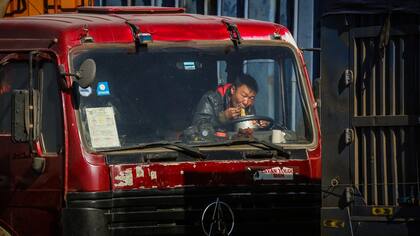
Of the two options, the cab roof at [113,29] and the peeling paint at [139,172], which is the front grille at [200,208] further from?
the cab roof at [113,29]

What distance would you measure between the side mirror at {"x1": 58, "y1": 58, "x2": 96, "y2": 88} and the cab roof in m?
0.21

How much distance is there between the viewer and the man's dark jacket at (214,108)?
21.3 feet

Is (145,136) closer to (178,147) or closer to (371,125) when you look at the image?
(178,147)

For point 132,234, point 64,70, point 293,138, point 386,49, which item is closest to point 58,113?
point 64,70

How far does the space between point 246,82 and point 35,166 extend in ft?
5.06

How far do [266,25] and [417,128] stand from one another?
1.63 metres

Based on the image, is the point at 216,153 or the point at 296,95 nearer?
the point at 216,153

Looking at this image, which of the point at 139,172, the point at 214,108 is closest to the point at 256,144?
the point at 214,108

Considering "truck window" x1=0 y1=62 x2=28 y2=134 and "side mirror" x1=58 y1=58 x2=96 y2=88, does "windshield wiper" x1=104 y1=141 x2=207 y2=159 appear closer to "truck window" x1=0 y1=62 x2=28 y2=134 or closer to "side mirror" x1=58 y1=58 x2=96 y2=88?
"side mirror" x1=58 y1=58 x2=96 y2=88

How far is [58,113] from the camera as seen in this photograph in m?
6.22

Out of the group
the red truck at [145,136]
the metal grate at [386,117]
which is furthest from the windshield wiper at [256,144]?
the metal grate at [386,117]

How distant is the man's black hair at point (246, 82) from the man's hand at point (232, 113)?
20cm

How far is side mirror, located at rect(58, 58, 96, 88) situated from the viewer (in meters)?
6.07

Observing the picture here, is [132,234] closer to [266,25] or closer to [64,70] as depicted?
[64,70]
